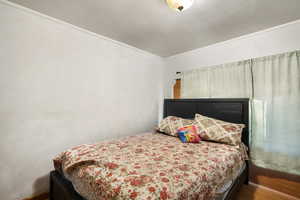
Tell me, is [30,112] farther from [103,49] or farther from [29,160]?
[103,49]

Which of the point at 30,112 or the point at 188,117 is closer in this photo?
the point at 30,112

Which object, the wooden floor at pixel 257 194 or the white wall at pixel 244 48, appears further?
the white wall at pixel 244 48

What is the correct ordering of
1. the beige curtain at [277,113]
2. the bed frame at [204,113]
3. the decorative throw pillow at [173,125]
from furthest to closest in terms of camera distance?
the decorative throw pillow at [173,125] → the beige curtain at [277,113] → the bed frame at [204,113]

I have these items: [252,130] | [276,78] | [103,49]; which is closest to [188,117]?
[252,130]

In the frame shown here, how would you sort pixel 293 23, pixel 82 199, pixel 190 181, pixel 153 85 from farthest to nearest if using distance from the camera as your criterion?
1. pixel 153 85
2. pixel 293 23
3. pixel 82 199
4. pixel 190 181

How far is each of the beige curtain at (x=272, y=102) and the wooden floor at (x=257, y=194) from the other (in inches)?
12.9

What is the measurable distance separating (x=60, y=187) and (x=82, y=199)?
37 centimetres

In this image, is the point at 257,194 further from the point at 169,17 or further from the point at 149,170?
the point at 169,17

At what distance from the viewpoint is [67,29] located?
1.99 metres

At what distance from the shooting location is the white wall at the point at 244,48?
1.94 meters

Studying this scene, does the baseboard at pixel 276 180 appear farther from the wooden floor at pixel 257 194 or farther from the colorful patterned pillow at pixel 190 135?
the colorful patterned pillow at pixel 190 135

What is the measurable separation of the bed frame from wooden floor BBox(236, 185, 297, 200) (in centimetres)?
11

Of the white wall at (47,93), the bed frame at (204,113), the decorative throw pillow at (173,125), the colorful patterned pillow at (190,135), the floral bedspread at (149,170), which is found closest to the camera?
the floral bedspread at (149,170)

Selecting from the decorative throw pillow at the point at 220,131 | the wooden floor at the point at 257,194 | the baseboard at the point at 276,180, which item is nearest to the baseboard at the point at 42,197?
the decorative throw pillow at the point at 220,131
